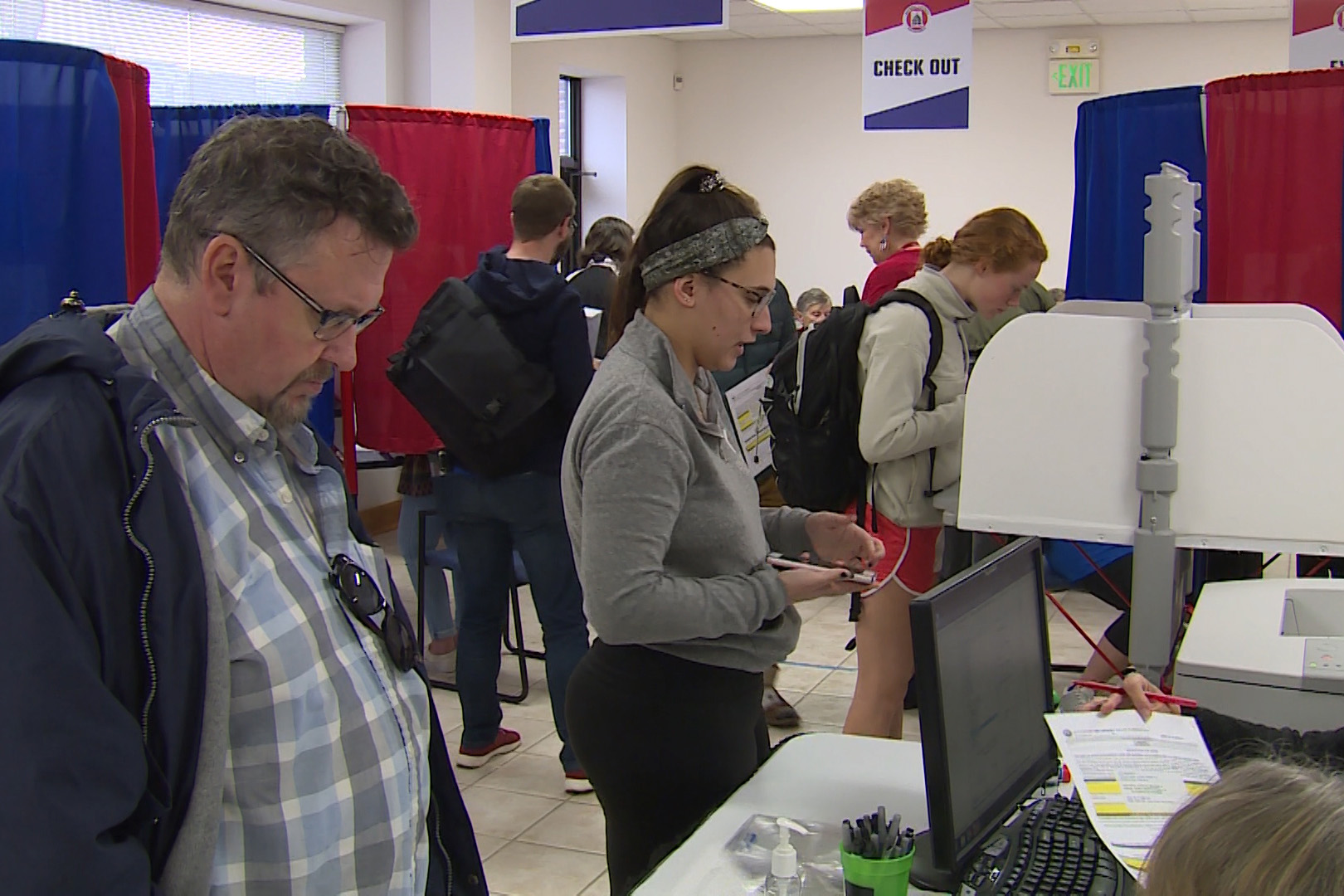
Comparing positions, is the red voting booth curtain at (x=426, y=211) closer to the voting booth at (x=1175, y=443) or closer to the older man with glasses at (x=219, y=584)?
the voting booth at (x=1175, y=443)

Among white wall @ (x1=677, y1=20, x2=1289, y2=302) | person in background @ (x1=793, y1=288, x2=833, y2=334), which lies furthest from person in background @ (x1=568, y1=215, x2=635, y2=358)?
white wall @ (x1=677, y1=20, x2=1289, y2=302)

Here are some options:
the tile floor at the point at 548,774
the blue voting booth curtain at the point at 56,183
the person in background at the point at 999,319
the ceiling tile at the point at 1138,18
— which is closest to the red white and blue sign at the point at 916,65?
the person in background at the point at 999,319

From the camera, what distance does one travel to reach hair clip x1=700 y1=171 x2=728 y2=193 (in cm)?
Answer: 189

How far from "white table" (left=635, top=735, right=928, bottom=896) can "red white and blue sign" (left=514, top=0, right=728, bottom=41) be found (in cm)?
294

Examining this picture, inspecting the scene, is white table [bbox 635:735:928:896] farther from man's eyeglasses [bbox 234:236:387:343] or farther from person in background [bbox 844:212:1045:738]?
person in background [bbox 844:212:1045:738]

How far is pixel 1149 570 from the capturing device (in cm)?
222

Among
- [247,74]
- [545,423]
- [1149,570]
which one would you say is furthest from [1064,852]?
[247,74]

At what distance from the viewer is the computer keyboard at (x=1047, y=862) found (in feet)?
4.97

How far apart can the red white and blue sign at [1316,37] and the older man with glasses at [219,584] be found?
4.02m

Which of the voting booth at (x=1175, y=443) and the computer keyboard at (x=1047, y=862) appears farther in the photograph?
the voting booth at (x=1175, y=443)

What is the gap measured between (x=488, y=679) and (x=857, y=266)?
7053 millimetres

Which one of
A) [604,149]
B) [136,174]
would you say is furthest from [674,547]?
[604,149]

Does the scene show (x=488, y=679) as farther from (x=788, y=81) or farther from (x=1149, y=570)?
(x=788, y=81)

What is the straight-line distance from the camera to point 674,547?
1.81 m
